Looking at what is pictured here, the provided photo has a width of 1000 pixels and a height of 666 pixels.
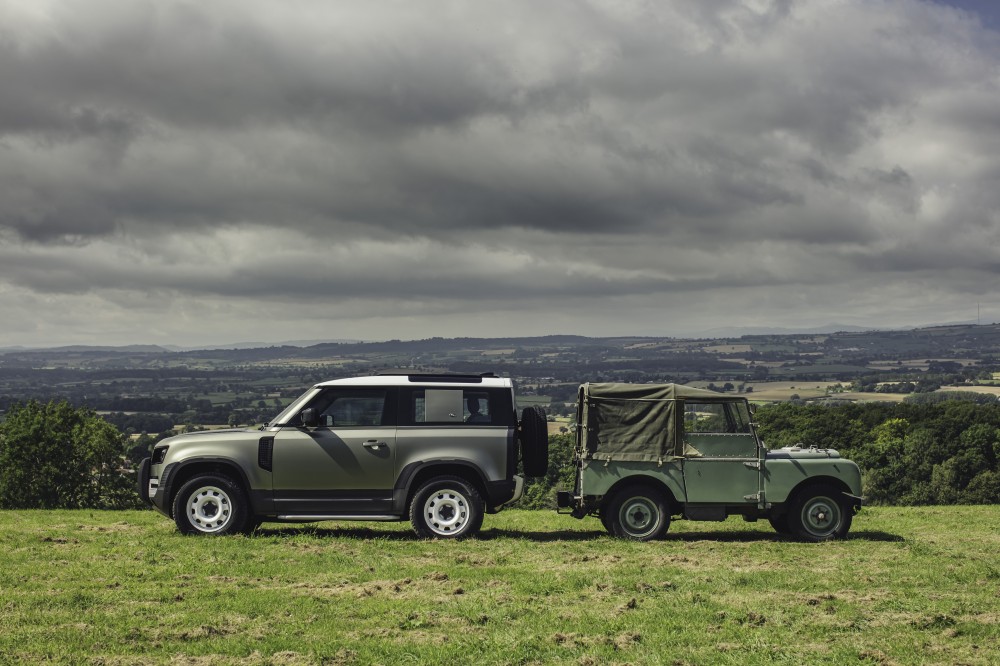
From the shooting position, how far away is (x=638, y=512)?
1441cm

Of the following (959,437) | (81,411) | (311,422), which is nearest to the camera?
(311,422)

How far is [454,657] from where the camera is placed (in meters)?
7.46

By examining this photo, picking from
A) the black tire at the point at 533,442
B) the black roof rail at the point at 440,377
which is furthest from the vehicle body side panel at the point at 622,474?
the black roof rail at the point at 440,377

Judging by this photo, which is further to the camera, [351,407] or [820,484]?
[820,484]

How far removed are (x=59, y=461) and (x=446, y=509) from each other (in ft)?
128

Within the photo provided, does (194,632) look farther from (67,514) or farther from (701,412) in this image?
(67,514)

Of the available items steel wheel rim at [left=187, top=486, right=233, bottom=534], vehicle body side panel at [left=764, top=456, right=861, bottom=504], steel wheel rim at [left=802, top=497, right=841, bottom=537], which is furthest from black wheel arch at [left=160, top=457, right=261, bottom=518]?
steel wheel rim at [left=802, top=497, right=841, bottom=537]

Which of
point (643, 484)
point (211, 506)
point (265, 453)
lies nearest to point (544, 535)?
point (643, 484)

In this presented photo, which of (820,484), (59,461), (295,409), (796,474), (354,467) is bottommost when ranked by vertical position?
(59,461)

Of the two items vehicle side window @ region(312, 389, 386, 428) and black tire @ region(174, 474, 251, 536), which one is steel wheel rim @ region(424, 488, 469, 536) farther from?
black tire @ region(174, 474, 251, 536)

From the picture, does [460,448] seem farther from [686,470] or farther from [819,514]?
[819,514]

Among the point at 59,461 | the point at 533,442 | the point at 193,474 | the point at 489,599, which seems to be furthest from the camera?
the point at 59,461

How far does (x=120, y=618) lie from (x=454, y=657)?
11.1 ft

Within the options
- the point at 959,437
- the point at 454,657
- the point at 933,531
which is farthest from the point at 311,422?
the point at 959,437
